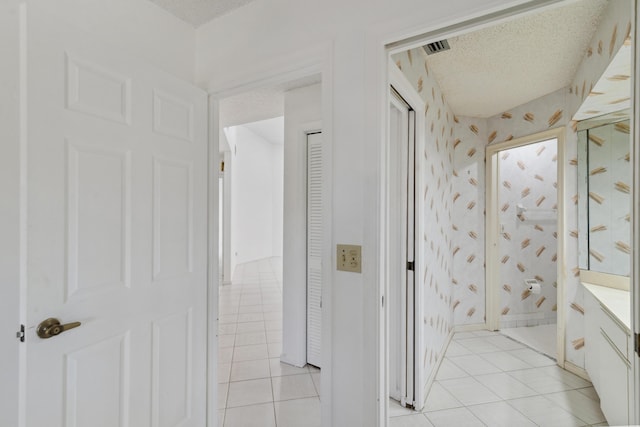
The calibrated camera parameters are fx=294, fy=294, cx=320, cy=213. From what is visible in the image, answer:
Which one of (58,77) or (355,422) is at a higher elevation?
(58,77)

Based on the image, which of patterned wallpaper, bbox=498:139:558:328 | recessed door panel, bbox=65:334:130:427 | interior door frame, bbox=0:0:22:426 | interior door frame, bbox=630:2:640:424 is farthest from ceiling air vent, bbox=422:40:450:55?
recessed door panel, bbox=65:334:130:427

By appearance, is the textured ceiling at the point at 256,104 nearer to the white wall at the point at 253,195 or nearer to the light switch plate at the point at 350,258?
the light switch plate at the point at 350,258

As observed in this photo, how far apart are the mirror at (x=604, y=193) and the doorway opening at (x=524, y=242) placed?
944 millimetres

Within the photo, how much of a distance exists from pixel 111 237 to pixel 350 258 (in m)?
0.99

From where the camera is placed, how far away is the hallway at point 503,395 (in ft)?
6.23

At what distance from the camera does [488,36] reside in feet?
6.07

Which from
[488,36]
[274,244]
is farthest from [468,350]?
[274,244]

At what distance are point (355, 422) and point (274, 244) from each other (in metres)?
7.07

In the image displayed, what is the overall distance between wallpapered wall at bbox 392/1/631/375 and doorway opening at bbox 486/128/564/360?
17 centimetres

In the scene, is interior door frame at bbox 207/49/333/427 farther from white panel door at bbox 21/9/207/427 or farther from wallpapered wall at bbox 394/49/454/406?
wallpapered wall at bbox 394/49/454/406

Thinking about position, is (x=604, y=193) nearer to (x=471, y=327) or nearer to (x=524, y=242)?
(x=524, y=242)

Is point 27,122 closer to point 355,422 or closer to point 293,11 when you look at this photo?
point 293,11

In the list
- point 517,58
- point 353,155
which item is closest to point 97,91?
point 353,155

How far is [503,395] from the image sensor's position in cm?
215
